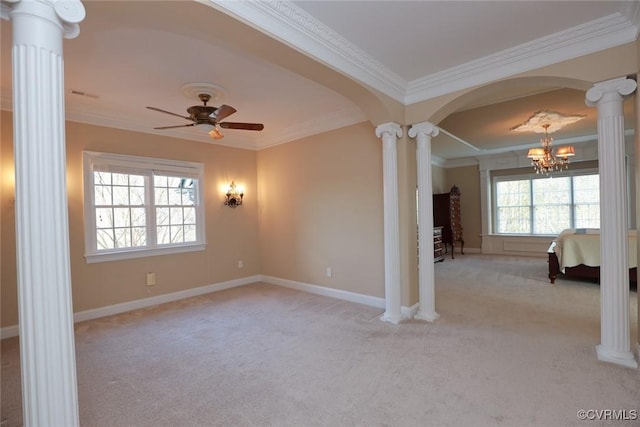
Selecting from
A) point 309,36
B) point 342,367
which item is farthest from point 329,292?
point 309,36

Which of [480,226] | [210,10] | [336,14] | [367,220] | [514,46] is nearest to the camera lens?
[210,10]

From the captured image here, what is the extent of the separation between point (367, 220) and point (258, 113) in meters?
2.10

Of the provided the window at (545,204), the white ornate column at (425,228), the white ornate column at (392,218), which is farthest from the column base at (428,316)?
the window at (545,204)

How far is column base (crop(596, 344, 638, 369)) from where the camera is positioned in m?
2.40

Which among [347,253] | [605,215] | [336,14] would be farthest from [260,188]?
[605,215]

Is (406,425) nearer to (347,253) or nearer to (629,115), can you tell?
(347,253)

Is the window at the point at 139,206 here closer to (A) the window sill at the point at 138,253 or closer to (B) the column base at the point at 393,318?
(A) the window sill at the point at 138,253

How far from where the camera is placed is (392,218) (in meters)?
3.51

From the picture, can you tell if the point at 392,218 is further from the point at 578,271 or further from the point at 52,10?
the point at 578,271

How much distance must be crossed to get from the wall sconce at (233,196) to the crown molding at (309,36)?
3.11 meters

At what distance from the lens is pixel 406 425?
6.07ft

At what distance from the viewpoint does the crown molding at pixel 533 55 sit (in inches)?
95.1

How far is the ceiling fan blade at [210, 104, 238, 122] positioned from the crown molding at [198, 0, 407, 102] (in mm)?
912

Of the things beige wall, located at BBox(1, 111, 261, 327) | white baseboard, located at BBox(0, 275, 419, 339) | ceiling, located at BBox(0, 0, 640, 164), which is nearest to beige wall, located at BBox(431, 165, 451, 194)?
ceiling, located at BBox(0, 0, 640, 164)
